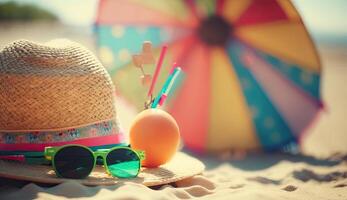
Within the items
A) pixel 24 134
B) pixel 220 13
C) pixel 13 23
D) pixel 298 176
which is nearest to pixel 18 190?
pixel 24 134

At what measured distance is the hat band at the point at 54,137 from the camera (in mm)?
2602

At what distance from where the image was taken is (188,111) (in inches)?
188

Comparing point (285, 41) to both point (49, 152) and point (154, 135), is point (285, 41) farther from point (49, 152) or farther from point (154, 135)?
point (49, 152)

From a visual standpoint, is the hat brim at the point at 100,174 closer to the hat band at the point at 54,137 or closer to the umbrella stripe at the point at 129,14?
the hat band at the point at 54,137

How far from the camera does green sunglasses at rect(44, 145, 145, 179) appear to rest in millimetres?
2424

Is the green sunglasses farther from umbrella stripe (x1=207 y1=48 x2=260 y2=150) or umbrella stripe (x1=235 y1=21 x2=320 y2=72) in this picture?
umbrella stripe (x1=235 y1=21 x2=320 y2=72)

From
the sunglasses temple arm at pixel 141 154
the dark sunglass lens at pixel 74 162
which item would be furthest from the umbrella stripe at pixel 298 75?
the dark sunglass lens at pixel 74 162

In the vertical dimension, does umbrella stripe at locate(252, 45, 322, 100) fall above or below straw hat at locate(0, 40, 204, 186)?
above

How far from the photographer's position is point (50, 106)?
2621mm

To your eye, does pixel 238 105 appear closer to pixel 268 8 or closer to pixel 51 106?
pixel 268 8

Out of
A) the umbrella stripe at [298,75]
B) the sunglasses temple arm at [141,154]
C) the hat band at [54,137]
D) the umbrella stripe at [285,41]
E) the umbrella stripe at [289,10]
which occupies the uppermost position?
the umbrella stripe at [289,10]

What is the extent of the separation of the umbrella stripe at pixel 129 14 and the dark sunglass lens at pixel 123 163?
2.46 metres

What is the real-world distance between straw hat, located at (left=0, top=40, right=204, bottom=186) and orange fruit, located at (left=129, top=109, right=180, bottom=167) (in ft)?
0.32

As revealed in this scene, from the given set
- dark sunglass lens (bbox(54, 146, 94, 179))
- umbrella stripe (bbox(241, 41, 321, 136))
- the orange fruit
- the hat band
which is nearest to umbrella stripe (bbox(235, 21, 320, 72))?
umbrella stripe (bbox(241, 41, 321, 136))
